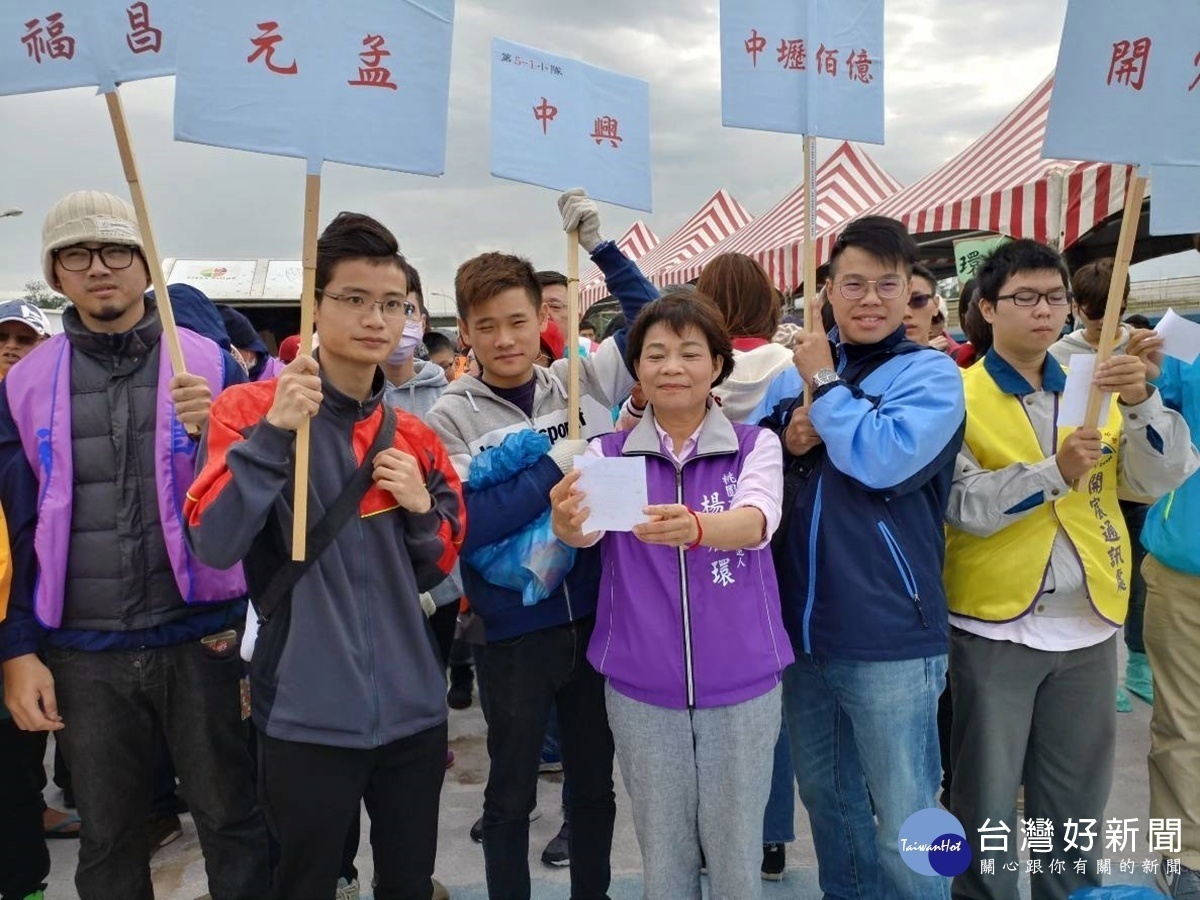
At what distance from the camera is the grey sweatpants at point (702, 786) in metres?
2.02

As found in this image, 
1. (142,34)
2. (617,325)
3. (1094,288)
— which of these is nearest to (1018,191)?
(1094,288)

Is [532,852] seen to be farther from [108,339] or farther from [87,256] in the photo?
[87,256]

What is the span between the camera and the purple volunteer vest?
2.12 meters

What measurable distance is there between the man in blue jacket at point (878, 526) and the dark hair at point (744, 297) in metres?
0.70

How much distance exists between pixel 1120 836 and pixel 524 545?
2.70 metres

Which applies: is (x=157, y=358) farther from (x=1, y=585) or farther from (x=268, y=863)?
(x=268, y=863)

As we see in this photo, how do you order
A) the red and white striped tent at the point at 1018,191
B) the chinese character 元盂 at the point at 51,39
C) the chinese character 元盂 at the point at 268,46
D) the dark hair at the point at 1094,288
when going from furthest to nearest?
1. the red and white striped tent at the point at 1018,191
2. the dark hair at the point at 1094,288
3. the chinese character 元盂 at the point at 51,39
4. the chinese character 元盂 at the point at 268,46

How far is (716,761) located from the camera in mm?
2033

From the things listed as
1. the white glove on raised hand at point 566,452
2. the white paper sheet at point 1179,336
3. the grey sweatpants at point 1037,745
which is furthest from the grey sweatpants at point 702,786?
the white paper sheet at point 1179,336

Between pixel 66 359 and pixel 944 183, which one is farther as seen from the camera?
pixel 944 183

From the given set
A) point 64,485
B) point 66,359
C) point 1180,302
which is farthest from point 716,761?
point 1180,302

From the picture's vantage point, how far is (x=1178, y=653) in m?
2.73

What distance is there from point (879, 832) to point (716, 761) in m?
0.58

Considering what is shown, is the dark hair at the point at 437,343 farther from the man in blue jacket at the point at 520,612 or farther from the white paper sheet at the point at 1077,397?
the white paper sheet at the point at 1077,397
